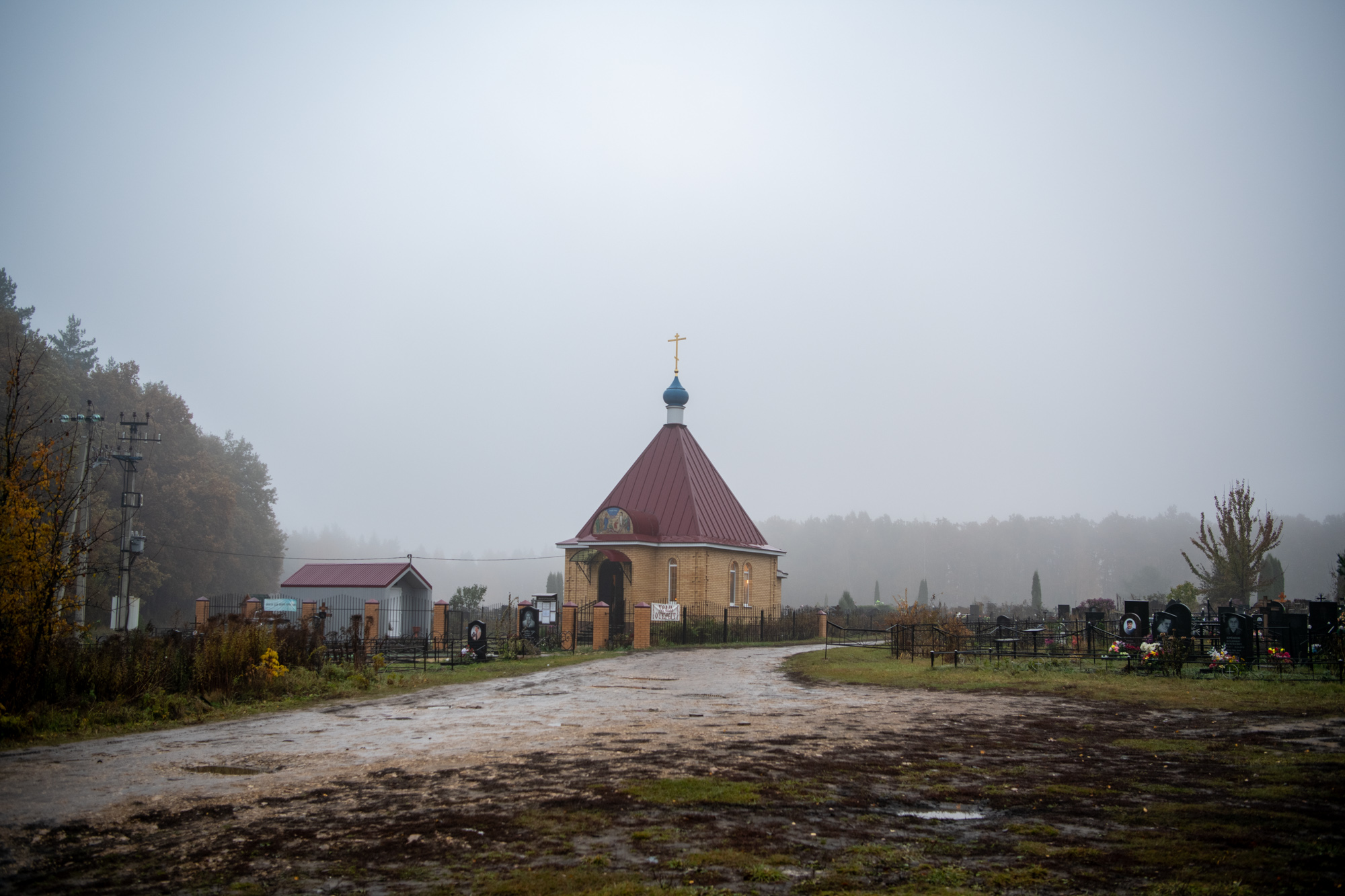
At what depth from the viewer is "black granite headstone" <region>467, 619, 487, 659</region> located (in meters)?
22.7

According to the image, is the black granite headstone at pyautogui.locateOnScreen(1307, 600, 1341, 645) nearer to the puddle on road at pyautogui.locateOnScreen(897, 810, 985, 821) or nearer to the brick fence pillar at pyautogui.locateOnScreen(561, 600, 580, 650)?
the puddle on road at pyautogui.locateOnScreen(897, 810, 985, 821)

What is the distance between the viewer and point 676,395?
39.9 metres

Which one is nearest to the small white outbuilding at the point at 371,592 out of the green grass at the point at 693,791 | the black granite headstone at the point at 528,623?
the black granite headstone at the point at 528,623

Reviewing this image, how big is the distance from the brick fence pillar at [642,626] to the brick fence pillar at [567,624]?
2270 mm

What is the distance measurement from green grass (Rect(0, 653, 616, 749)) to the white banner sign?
43.6ft

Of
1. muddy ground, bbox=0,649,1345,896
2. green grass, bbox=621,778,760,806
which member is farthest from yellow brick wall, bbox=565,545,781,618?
green grass, bbox=621,778,760,806

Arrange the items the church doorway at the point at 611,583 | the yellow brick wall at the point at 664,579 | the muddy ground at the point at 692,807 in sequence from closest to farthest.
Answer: the muddy ground at the point at 692,807
the yellow brick wall at the point at 664,579
the church doorway at the point at 611,583

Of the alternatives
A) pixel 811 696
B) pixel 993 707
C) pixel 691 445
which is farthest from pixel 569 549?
pixel 993 707

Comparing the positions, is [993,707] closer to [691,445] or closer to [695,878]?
[695,878]

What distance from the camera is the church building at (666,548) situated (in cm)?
3456

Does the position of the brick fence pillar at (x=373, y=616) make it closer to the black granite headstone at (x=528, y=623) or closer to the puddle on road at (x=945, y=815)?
the black granite headstone at (x=528, y=623)

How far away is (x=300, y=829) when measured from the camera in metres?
6.27

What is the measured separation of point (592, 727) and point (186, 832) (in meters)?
5.60

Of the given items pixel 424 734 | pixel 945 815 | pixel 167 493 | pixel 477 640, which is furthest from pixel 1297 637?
pixel 167 493
